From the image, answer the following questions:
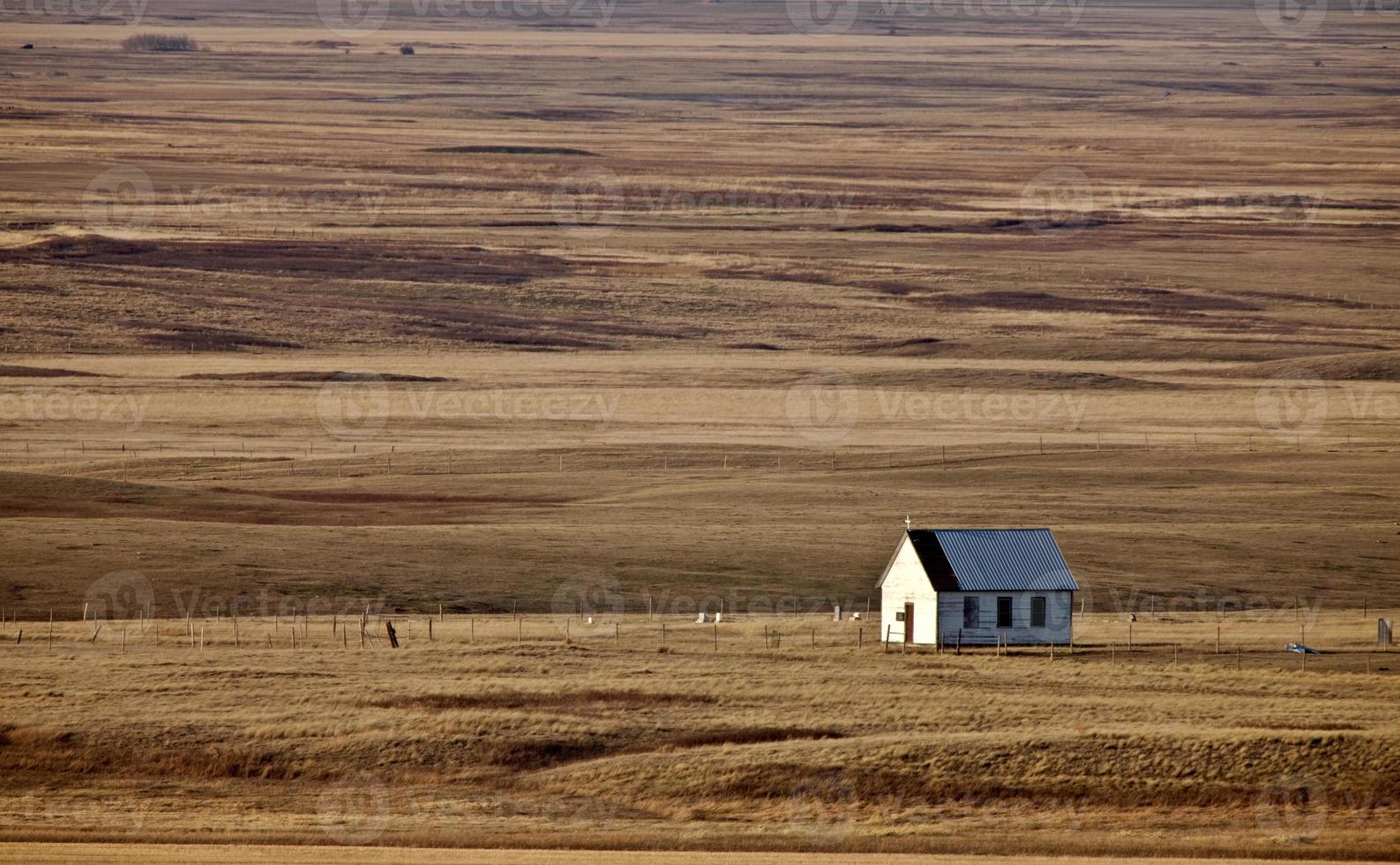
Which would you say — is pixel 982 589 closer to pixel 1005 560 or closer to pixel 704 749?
pixel 1005 560

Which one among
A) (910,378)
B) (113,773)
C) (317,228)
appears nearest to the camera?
(113,773)

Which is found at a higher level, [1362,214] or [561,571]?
[1362,214]

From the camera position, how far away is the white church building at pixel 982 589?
48188mm

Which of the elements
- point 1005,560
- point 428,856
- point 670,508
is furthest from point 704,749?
point 670,508

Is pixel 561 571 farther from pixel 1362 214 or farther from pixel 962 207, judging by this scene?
pixel 1362 214

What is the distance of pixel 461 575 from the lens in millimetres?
57219

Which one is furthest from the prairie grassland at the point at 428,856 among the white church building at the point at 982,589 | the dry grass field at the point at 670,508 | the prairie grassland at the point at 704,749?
the white church building at the point at 982,589

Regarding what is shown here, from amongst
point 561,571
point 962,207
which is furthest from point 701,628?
point 962,207

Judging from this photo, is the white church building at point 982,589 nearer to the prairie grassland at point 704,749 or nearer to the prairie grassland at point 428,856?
the prairie grassland at point 704,749

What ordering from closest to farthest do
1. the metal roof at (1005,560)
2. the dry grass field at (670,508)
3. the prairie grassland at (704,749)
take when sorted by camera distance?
1. the prairie grassland at (704,749)
2. the dry grass field at (670,508)
3. the metal roof at (1005,560)

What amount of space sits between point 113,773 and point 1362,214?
13383cm

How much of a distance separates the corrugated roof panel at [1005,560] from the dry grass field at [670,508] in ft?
7.33

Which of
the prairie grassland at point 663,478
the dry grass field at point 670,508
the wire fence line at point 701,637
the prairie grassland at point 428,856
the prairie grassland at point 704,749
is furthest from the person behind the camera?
the prairie grassland at point 663,478

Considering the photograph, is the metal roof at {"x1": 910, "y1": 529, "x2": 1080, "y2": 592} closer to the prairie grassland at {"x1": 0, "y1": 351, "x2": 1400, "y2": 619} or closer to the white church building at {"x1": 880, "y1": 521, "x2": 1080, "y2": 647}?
the white church building at {"x1": 880, "y1": 521, "x2": 1080, "y2": 647}
